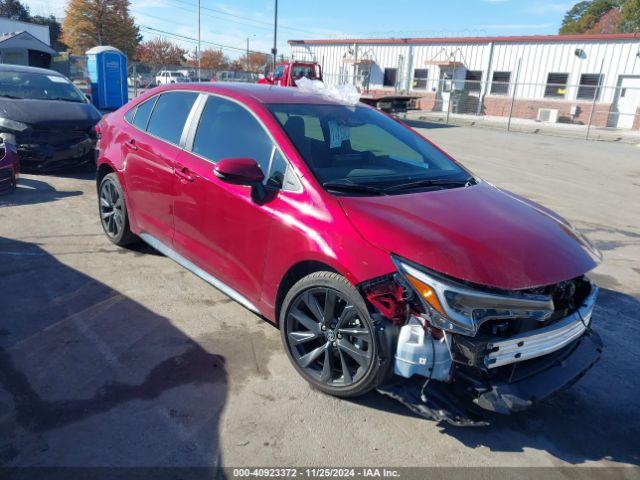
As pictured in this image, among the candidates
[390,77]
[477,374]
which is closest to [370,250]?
[477,374]

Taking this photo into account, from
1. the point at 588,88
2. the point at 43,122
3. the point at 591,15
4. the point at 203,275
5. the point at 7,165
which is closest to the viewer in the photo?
the point at 203,275

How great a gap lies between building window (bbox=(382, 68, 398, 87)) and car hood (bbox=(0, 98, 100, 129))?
98.8 feet

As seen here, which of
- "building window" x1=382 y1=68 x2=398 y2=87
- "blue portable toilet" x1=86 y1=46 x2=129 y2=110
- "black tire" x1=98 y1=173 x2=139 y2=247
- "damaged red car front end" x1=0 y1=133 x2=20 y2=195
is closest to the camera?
"black tire" x1=98 y1=173 x2=139 y2=247

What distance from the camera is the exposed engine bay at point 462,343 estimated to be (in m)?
2.48

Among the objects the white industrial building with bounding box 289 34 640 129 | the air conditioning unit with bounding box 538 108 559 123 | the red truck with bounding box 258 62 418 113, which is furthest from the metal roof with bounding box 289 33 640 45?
the red truck with bounding box 258 62 418 113

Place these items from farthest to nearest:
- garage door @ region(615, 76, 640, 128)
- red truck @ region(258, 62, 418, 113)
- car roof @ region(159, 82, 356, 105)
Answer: garage door @ region(615, 76, 640, 128), red truck @ region(258, 62, 418, 113), car roof @ region(159, 82, 356, 105)

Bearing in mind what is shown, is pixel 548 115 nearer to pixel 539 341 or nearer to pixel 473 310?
pixel 539 341

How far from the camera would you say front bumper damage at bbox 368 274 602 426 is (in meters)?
2.50

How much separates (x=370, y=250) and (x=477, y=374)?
84 centimetres

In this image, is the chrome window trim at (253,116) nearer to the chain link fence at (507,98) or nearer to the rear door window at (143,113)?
the rear door window at (143,113)

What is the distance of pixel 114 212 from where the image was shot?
17.0 ft

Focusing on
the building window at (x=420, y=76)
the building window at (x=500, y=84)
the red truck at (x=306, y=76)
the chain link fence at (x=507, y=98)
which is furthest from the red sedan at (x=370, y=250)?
the building window at (x=420, y=76)

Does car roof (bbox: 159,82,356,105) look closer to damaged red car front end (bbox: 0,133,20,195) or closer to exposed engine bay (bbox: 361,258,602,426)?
exposed engine bay (bbox: 361,258,602,426)

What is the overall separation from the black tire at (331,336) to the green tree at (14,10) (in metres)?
79.6
